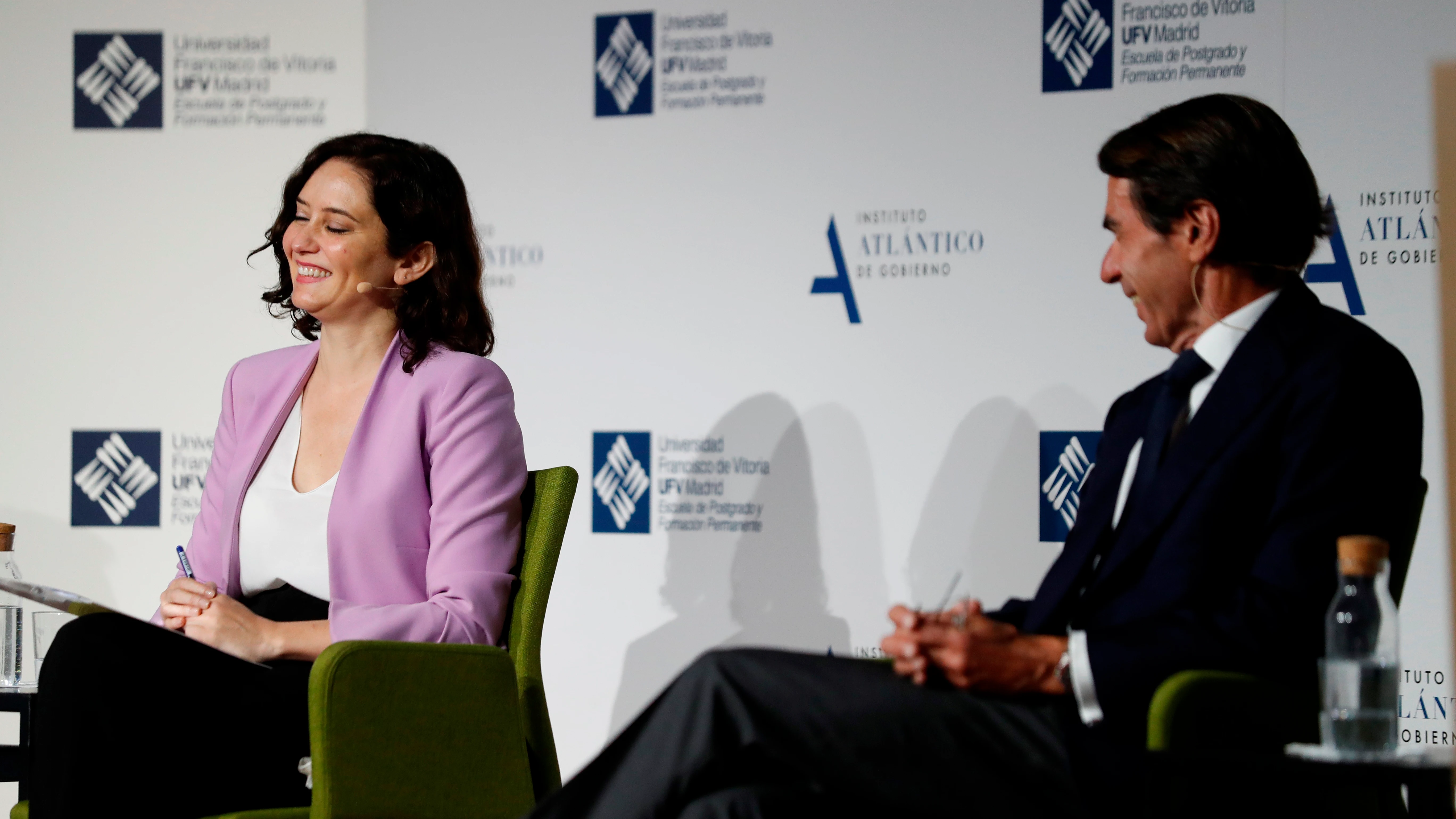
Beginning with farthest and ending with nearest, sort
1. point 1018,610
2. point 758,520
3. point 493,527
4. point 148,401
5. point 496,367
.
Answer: point 148,401
point 758,520
point 496,367
point 493,527
point 1018,610

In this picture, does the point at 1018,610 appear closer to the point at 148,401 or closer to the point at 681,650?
the point at 681,650

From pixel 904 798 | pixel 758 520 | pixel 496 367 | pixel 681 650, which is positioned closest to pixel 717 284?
pixel 758 520

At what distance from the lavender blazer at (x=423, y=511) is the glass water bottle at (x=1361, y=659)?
1286mm

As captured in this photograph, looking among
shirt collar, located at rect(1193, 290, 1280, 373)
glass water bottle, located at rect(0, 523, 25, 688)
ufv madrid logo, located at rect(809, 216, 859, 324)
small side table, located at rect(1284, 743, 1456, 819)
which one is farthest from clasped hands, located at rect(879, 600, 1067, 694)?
ufv madrid logo, located at rect(809, 216, 859, 324)

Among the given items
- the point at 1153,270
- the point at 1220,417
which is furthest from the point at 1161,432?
the point at 1153,270

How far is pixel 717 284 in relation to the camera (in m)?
3.75

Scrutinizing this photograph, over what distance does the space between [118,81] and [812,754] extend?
3589mm

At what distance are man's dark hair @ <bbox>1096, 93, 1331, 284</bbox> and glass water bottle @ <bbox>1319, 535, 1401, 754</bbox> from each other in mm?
548

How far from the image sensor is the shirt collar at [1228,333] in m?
1.90

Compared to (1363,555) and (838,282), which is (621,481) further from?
(1363,555)

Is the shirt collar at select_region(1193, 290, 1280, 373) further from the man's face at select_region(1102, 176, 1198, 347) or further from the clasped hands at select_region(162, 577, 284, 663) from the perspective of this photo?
the clasped hands at select_region(162, 577, 284, 663)

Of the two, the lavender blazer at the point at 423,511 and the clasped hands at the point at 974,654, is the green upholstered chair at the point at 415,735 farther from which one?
the clasped hands at the point at 974,654

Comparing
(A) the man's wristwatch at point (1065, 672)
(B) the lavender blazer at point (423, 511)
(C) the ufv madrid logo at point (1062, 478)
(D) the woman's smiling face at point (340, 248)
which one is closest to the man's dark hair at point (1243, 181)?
(A) the man's wristwatch at point (1065, 672)

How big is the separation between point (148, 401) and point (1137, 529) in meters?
3.23
